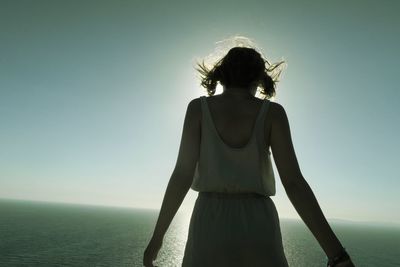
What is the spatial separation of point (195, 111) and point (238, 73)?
352 millimetres

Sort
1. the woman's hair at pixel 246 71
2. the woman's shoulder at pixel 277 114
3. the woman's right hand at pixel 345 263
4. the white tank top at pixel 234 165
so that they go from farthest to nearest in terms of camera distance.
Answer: the woman's hair at pixel 246 71
the woman's shoulder at pixel 277 114
the white tank top at pixel 234 165
the woman's right hand at pixel 345 263

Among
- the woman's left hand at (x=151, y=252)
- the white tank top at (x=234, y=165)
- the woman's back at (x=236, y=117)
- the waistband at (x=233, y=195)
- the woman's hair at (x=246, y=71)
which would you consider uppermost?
the woman's hair at (x=246, y=71)

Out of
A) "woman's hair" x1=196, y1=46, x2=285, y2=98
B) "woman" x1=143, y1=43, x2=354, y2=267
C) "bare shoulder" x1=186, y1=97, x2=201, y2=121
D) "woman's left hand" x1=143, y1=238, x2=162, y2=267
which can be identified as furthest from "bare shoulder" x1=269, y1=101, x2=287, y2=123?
"woman's left hand" x1=143, y1=238, x2=162, y2=267

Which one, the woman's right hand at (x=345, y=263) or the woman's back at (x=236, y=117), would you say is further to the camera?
the woman's back at (x=236, y=117)

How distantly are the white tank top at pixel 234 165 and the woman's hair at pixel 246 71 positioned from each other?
240mm

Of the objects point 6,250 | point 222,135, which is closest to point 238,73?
point 222,135

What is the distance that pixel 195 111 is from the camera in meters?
2.10

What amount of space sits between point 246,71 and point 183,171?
2.30ft

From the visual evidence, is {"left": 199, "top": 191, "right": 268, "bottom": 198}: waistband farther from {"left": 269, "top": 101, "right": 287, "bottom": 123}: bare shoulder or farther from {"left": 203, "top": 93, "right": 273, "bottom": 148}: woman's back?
{"left": 269, "top": 101, "right": 287, "bottom": 123}: bare shoulder

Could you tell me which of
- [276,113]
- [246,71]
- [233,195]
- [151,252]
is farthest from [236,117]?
[151,252]

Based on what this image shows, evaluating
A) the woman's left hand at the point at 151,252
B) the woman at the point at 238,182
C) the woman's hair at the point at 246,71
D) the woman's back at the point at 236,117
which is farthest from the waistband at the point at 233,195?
the woman's hair at the point at 246,71

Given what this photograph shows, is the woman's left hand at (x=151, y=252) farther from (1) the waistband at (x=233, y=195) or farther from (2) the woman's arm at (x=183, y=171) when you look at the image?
(1) the waistband at (x=233, y=195)

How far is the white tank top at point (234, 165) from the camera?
1884 millimetres

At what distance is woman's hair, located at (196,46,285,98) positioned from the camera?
2174mm
